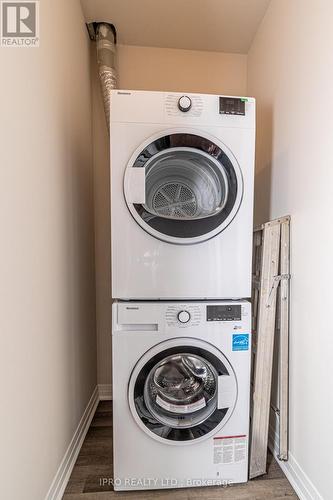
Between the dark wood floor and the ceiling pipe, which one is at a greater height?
the ceiling pipe

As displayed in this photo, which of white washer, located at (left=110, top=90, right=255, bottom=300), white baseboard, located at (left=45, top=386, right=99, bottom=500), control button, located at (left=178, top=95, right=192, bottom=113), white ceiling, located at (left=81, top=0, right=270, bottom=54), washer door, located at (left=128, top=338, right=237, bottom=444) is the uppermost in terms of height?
white ceiling, located at (left=81, top=0, right=270, bottom=54)

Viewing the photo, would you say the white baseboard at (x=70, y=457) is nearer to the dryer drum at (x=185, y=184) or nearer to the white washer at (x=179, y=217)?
the white washer at (x=179, y=217)

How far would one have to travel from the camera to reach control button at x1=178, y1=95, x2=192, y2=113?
128cm

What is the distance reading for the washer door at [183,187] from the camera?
127cm

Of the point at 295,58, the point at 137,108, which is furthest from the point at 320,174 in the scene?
the point at 137,108

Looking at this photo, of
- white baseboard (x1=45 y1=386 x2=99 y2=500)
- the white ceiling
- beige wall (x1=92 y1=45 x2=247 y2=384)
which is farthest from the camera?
beige wall (x1=92 y1=45 x2=247 y2=384)

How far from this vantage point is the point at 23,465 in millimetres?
962

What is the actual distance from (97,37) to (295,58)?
130 centimetres

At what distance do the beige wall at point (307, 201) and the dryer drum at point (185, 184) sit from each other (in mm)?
391

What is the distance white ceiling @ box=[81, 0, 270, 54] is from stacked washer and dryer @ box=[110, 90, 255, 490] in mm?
875

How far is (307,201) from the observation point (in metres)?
1.26

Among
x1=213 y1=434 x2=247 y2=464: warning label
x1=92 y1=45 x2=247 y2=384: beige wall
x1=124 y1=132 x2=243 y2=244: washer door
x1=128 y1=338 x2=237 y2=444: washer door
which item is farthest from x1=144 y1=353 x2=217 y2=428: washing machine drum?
x1=92 y1=45 x2=247 y2=384: beige wall

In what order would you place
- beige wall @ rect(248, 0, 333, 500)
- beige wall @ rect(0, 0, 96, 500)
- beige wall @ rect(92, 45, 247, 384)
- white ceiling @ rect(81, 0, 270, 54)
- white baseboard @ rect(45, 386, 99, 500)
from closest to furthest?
beige wall @ rect(0, 0, 96, 500)
beige wall @ rect(248, 0, 333, 500)
white baseboard @ rect(45, 386, 99, 500)
white ceiling @ rect(81, 0, 270, 54)
beige wall @ rect(92, 45, 247, 384)

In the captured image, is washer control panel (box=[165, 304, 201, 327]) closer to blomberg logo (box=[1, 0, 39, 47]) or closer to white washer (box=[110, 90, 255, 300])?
white washer (box=[110, 90, 255, 300])
